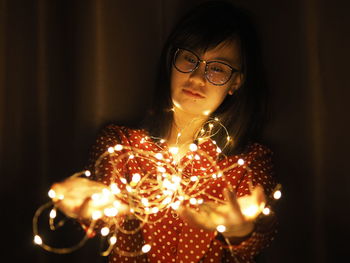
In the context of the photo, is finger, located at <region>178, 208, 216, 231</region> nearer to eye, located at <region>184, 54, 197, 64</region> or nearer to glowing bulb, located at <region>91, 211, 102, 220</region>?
glowing bulb, located at <region>91, 211, 102, 220</region>

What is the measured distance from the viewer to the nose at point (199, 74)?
1.28 m

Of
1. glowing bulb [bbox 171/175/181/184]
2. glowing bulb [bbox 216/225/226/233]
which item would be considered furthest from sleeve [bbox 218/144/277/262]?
glowing bulb [bbox 171/175/181/184]

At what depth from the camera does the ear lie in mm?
1373

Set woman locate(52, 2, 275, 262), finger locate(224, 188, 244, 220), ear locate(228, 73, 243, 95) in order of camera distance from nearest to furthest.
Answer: finger locate(224, 188, 244, 220) < woman locate(52, 2, 275, 262) < ear locate(228, 73, 243, 95)

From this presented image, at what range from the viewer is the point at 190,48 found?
1314 millimetres

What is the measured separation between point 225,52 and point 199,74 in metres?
0.12

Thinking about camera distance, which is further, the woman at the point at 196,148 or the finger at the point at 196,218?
the woman at the point at 196,148

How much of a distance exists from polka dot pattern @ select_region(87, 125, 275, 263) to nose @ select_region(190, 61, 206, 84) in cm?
25

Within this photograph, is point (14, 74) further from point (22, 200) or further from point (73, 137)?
point (22, 200)

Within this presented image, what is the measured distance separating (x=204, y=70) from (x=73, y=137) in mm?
600

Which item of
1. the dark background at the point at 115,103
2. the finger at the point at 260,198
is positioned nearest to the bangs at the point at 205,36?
the dark background at the point at 115,103

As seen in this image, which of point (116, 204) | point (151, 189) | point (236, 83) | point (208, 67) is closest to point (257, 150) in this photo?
point (236, 83)

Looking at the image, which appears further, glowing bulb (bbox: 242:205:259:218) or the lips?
the lips

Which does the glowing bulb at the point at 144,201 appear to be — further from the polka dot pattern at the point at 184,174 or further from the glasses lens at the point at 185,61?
the glasses lens at the point at 185,61
